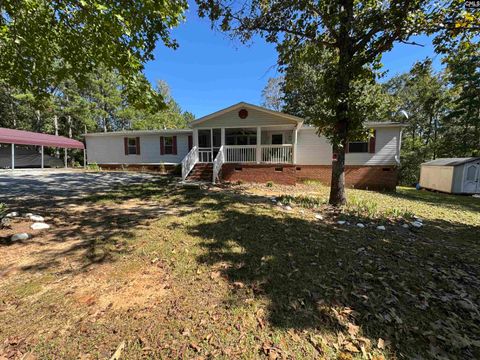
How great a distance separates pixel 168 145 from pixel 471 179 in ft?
65.2

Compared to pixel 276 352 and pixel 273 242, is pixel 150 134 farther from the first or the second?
pixel 276 352

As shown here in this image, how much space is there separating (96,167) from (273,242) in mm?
17523

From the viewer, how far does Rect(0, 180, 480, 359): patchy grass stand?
196cm

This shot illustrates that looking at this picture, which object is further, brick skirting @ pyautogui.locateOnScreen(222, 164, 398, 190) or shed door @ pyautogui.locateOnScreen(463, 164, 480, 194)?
shed door @ pyautogui.locateOnScreen(463, 164, 480, 194)

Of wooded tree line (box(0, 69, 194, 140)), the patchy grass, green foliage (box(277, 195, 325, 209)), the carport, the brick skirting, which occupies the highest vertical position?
wooded tree line (box(0, 69, 194, 140))

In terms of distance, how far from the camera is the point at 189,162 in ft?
39.3

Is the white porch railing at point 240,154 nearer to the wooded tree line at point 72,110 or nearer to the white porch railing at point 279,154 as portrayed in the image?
the white porch railing at point 279,154

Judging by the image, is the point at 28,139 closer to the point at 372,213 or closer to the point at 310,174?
the point at 310,174

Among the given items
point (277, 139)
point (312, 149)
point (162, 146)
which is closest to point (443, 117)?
point (312, 149)

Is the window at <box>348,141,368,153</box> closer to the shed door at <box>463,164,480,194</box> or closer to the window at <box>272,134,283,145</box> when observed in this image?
the window at <box>272,134,283,145</box>

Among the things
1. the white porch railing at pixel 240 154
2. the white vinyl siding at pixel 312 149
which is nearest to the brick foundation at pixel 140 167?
the white porch railing at pixel 240 154

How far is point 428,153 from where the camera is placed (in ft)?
76.7

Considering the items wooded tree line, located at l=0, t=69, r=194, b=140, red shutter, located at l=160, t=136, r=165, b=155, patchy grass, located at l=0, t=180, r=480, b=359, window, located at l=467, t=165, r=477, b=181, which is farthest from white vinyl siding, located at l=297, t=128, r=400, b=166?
wooded tree line, located at l=0, t=69, r=194, b=140

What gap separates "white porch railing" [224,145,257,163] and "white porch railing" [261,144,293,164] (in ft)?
2.16
